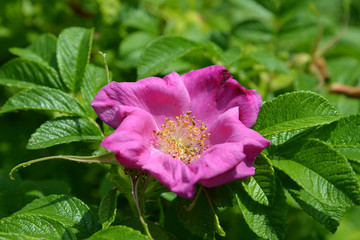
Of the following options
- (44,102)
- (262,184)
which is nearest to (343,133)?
(262,184)

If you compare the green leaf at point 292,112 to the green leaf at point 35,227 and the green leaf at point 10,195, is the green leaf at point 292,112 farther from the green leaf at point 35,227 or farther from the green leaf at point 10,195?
the green leaf at point 10,195

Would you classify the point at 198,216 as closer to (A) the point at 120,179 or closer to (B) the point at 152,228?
(B) the point at 152,228

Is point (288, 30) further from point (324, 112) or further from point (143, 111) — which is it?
point (143, 111)

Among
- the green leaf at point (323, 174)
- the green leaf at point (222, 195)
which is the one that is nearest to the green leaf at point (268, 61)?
the green leaf at point (323, 174)

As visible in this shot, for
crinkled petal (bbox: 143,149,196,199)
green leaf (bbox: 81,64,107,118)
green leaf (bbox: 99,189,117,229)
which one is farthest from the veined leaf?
crinkled petal (bbox: 143,149,196,199)

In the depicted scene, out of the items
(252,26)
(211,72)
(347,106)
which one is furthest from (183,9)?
(211,72)

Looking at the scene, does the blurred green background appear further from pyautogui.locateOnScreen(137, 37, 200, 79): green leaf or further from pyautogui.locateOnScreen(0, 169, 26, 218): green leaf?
pyautogui.locateOnScreen(0, 169, 26, 218): green leaf

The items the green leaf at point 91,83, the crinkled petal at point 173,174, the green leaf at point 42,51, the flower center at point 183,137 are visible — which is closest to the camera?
the crinkled petal at point 173,174
